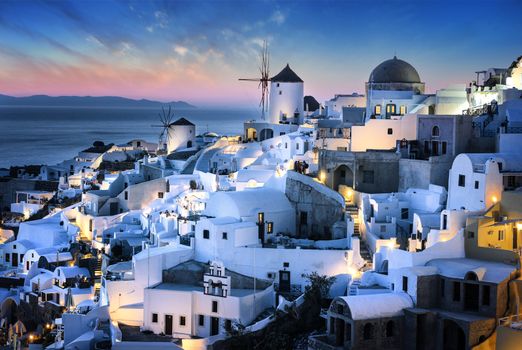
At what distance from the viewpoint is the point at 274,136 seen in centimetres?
4050

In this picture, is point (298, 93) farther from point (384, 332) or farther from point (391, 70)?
point (384, 332)

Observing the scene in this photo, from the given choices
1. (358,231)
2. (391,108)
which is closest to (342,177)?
(358,231)

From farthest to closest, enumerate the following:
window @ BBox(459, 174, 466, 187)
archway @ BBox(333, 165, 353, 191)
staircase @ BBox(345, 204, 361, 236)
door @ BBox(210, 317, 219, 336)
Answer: archway @ BBox(333, 165, 353, 191) < staircase @ BBox(345, 204, 361, 236) < window @ BBox(459, 174, 466, 187) < door @ BBox(210, 317, 219, 336)

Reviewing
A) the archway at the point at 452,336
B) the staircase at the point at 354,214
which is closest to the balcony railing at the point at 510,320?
the archway at the point at 452,336

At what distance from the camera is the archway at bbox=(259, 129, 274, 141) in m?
40.8

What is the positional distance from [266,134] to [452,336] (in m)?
22.6

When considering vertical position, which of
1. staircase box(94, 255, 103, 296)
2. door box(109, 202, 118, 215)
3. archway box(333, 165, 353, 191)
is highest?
archway box(333, 165, 353, 191)

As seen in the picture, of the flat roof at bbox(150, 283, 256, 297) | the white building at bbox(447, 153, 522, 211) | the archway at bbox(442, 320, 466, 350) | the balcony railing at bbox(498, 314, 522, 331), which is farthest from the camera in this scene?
the flat roof at bbox(150, 283, 256, 297)

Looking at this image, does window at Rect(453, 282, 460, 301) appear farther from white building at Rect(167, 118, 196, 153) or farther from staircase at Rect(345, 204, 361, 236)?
white building at Rect(167, 118, 196, 153)

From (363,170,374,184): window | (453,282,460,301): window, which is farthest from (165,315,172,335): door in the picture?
(363,170,374,184): window

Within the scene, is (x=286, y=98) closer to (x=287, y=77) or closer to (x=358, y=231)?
(x=287, y=77)

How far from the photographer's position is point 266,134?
134ft

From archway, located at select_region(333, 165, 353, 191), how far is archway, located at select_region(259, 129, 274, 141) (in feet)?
42.3

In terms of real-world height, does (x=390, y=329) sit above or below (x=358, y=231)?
below
